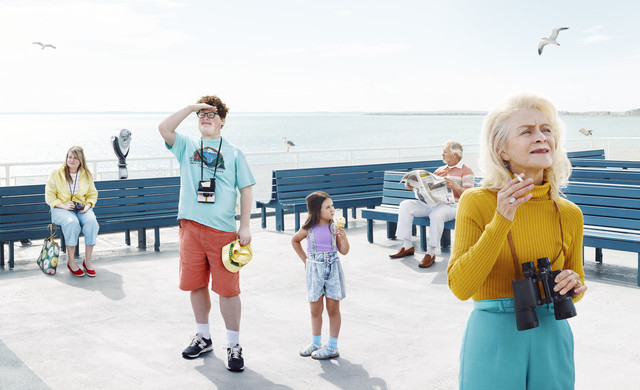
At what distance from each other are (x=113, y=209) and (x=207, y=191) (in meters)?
4.80

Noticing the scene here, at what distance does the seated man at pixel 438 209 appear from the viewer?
774cm

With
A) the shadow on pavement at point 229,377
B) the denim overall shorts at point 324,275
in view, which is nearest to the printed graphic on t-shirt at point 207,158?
the denim overall shorts at point 324,275

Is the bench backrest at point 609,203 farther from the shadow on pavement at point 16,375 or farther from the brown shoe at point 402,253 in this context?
the shadow on pavement at point 16,375

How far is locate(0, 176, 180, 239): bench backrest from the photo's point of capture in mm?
8469

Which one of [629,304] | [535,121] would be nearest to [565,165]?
[535,121]

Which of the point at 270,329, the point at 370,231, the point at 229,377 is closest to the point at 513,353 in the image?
the point at 229,377

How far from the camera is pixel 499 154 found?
2.18 m

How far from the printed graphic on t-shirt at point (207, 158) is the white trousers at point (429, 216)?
358 centimetres

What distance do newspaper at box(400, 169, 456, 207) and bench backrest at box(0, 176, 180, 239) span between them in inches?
136

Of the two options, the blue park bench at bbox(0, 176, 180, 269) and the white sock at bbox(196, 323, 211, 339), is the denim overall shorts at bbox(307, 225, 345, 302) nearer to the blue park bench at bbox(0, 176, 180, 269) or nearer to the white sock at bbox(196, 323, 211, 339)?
the white sock at bbox(196, 323, 211, 339)

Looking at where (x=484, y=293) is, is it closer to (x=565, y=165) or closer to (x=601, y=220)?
(x=565, y=165)

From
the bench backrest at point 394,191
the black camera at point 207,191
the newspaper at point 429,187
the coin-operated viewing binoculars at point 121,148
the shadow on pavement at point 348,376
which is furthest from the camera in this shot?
the coin-operated viewing binoculars at point 121,148

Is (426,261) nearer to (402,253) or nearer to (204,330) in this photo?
(402,253)

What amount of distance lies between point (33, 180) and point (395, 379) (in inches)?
298
